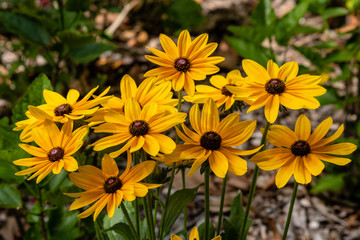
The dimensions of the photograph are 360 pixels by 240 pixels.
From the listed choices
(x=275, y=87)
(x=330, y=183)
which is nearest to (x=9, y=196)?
(x=275, y=87)

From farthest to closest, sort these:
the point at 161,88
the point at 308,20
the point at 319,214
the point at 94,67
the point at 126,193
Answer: the point at 308,20 → the point at 94,67 → the point at 319,214 → the point at 161,88 → the point at 126,193

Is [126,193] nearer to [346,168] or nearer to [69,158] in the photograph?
[69,158]

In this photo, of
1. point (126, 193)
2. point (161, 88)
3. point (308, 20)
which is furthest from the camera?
point (308, 20)

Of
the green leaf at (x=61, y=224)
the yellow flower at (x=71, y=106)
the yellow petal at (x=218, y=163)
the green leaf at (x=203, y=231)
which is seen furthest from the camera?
the green leaf at (x=61, y=224)

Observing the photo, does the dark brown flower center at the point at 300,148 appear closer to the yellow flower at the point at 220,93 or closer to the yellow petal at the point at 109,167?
the yellow flower at the point at 220,93

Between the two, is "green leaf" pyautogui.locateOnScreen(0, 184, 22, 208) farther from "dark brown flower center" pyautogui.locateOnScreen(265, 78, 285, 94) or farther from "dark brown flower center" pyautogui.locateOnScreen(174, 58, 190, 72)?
"dark brown flower center" pyautogui.locateOnScreen(265, 78, 285, 94)

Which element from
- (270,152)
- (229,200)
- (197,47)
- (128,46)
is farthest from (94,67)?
(270,152)

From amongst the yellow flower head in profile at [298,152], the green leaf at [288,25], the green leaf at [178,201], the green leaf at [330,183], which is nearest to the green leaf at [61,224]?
the green leaf at [178,201]
